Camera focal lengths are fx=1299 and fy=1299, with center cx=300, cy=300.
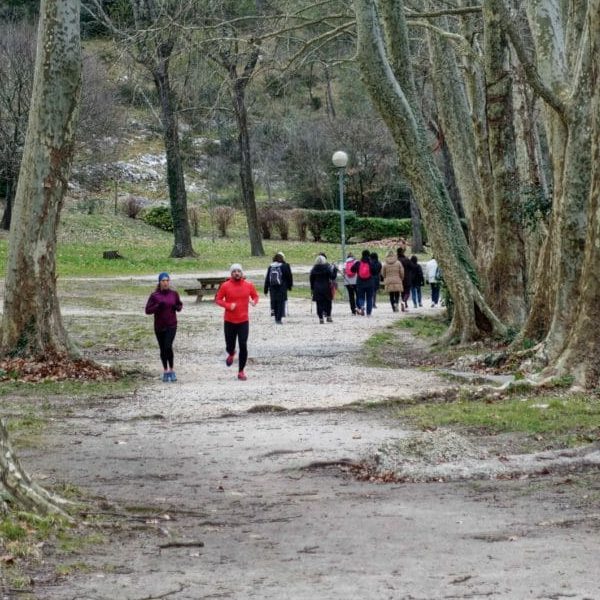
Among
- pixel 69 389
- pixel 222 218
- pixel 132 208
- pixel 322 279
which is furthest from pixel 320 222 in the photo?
pixel 69 389

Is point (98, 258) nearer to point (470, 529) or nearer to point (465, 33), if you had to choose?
point (465, 33)

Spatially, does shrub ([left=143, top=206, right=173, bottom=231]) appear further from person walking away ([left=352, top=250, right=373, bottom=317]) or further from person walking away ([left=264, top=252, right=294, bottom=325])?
person walking away ([left=264, top=252, right=294, bottom=325])

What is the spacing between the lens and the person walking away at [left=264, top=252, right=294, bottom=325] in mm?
27609

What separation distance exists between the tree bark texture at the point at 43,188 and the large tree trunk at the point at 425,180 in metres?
4.85

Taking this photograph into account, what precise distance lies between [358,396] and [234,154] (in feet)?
195

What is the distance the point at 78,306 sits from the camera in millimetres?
31422

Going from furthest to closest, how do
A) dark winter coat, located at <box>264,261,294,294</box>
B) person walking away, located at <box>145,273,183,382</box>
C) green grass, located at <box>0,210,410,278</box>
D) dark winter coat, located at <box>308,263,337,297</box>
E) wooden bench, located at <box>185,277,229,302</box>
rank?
green grass, located at <box>0,210,410,278</box> < wooden bench, located at <box>185,277,229,302</box> < dark winter coat, located at <box>308,263,337,297</box> < dark winter coat, located at <box>264,261,294,294</box> < person walking away, located at <box>145,273,183,382</box>

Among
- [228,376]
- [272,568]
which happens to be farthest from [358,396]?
[272,568]

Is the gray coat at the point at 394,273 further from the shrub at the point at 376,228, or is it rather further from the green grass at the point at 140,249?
the shrub at the point at 376,228

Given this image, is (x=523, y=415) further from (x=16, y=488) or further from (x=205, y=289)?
(x=205, y=289)

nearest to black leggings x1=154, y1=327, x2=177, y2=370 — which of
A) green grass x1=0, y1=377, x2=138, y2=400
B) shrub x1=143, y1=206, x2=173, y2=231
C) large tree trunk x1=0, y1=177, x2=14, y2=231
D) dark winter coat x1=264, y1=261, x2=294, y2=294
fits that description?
green grass x1=0, y1=377, x2=138, y2=400

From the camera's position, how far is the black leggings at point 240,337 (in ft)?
60.0

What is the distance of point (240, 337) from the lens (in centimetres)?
1836

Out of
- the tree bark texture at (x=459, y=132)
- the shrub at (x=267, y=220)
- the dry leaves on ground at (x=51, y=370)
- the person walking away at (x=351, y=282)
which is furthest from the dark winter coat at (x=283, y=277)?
the shrub at (x=267, y=220)
